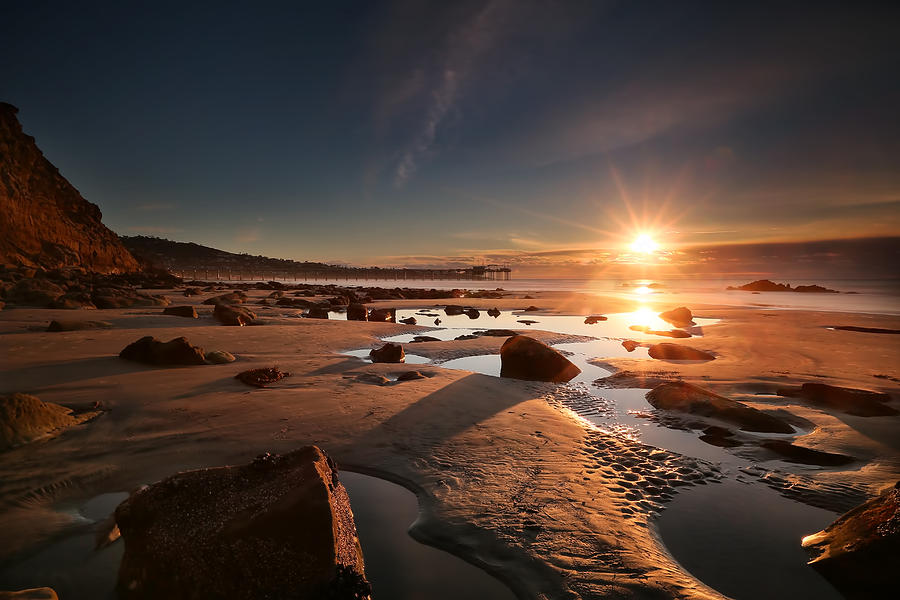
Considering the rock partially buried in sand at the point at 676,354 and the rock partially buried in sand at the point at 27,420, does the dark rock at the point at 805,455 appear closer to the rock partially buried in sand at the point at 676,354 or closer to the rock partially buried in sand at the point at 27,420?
the rock partially buried in sand at the point at 676,354

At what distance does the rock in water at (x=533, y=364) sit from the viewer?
9.16m

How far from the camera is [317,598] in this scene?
2355 millimetres

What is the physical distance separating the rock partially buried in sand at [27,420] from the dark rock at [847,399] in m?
12.1

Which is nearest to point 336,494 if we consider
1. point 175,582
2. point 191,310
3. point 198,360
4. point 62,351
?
point 175,582

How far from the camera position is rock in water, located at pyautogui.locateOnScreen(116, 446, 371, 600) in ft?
7.85

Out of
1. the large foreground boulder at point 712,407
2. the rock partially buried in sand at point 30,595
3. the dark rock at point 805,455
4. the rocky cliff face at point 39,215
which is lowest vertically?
the dark rock at point 805,455

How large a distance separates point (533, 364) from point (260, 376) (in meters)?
5.97

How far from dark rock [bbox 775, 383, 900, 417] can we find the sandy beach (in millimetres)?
306

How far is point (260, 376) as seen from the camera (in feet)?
25.1

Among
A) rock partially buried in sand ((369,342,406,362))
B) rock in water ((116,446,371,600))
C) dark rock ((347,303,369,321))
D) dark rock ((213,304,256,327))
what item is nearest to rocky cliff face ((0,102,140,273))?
dark rock ((213,304,256,327))

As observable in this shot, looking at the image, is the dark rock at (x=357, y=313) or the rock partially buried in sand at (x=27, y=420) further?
Answer: the dark rock at (x=357, y=313)

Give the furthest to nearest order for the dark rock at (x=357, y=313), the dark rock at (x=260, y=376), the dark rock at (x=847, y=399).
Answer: the dark rock at (x=357, y=313)
the dark rock at (x=260, y=376)
the dark rock at (x=847, y=399)

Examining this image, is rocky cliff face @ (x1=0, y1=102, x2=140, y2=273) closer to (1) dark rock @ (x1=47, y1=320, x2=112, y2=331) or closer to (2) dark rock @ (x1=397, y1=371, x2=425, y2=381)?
(1) dark rock @ (x1=47, y1=320, x2=112, y2=331)

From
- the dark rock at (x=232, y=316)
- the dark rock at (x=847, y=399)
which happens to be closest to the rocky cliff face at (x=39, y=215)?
the dark rock at (x=232, y=316)
